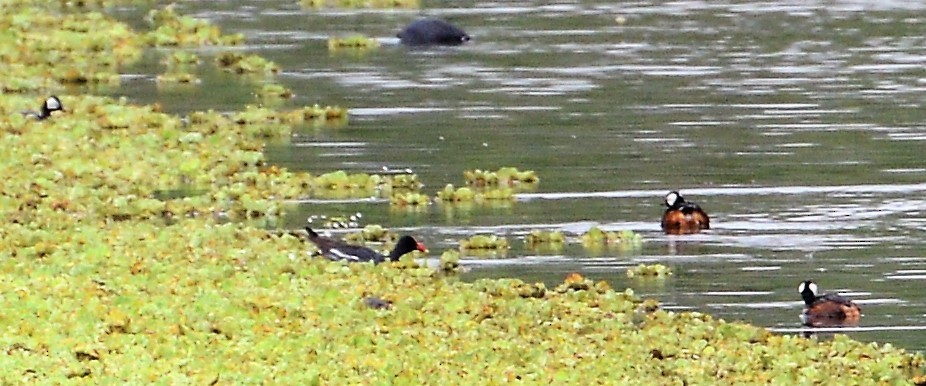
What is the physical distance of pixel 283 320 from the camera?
13055mm

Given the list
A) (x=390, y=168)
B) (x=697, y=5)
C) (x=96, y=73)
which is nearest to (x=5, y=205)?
(x=390, y=168)

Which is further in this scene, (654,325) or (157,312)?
(654,325)

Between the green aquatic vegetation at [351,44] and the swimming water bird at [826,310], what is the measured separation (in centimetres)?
2139

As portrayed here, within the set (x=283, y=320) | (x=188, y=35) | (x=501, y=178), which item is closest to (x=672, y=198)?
(x=501, y=178)

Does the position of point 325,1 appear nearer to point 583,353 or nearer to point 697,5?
point 697,5

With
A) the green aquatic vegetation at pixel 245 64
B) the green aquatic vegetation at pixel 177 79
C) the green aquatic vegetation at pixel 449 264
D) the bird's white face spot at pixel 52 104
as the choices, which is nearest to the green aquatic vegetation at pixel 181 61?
the green aquatic vegetation at pixel 245 64

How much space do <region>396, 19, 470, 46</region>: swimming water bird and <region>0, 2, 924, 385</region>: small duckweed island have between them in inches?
654

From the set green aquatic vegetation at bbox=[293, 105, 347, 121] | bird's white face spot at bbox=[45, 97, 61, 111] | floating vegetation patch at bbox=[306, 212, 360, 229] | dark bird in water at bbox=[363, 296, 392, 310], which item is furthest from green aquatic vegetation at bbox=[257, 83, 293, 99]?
dark bird in water at bbox=[363, 296, 392, 310]

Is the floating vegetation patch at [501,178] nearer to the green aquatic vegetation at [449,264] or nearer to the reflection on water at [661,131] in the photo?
the reflection on water at [661,131]

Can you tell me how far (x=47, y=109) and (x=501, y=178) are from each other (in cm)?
617

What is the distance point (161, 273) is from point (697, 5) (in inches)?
1188

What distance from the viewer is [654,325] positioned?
1418cm

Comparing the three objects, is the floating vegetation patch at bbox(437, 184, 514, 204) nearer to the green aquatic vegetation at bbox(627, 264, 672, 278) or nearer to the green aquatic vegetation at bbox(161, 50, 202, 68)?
the green aquatic vegetation at bbox(627, 264, 672, 278)

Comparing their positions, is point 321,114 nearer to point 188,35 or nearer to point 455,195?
point 455,195
